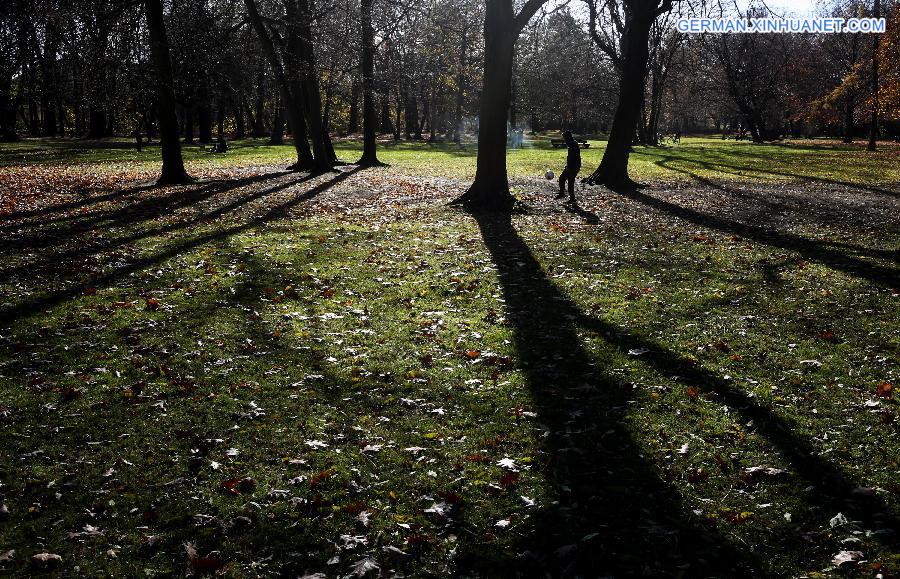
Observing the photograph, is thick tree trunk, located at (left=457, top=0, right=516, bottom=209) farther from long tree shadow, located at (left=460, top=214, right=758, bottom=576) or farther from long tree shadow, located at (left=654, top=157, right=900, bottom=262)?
long tree shadow, located at (left=460, top=214, right=758, bottom=576)

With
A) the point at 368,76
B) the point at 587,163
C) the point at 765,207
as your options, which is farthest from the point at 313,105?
the point at 765,207

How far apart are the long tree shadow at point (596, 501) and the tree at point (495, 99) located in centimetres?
1020

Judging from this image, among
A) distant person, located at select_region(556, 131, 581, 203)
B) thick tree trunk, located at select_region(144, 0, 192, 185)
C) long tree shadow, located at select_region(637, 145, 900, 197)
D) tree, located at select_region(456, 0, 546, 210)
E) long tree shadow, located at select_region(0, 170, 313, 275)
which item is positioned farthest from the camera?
long tree shadow, located at select_region(637, 145, 900, 197)

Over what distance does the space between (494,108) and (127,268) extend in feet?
32.1

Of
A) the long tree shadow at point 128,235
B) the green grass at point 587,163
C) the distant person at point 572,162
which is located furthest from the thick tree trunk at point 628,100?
the long tree shadow at point 128,235

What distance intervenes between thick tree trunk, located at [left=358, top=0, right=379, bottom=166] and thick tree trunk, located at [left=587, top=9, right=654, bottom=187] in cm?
809

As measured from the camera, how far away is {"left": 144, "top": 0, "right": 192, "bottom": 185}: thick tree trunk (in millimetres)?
19250

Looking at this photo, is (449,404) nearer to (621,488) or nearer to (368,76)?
(621,488)

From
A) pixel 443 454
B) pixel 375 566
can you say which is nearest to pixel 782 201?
pixel 443 454

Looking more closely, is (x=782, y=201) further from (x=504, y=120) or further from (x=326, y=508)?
(x=326, y=508)

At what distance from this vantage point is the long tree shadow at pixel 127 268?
8.48 metres

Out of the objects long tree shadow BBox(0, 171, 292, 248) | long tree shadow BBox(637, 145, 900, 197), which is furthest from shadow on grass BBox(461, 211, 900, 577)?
long tree shadow BBox(637, 145, 900, 197)

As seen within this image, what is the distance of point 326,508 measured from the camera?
15.1ft

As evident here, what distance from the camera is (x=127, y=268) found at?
10633 mm
